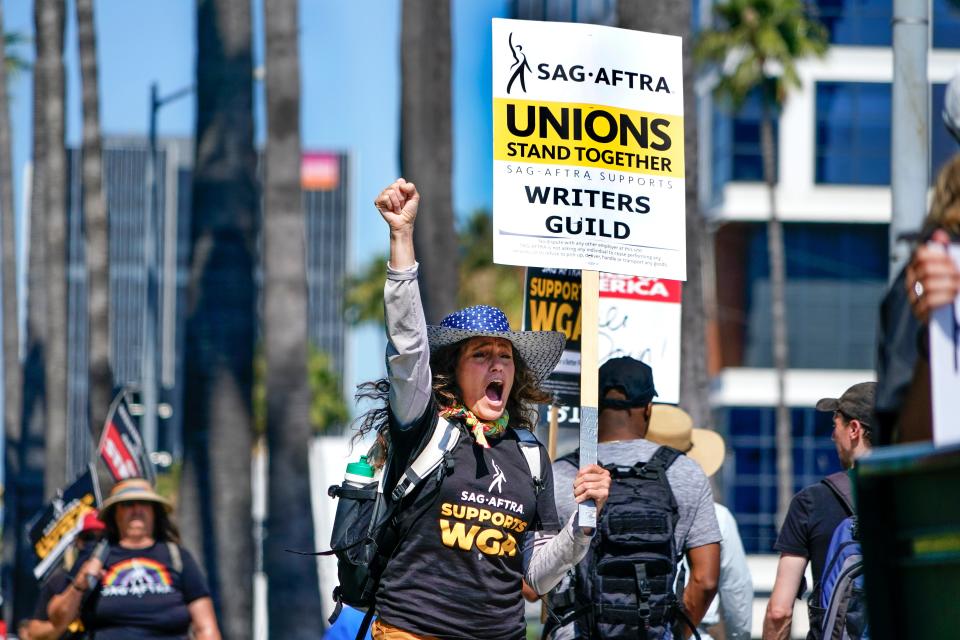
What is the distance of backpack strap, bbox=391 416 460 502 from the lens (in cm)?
588

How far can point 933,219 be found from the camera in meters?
4.12

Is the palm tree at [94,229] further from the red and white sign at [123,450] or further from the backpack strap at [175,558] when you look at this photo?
the backpack strap at [175,558]

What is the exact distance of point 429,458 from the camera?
591 cm

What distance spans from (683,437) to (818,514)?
120cm

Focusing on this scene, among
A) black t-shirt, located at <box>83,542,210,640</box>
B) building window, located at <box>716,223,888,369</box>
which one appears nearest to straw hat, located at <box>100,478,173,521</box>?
black t-shirt, located at <box>83,542,210,640</box>

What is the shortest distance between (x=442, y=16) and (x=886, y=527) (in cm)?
1432

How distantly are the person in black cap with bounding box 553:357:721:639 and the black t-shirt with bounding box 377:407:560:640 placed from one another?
0.87 m

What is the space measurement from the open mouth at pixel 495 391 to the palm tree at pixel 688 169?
472 centimetres

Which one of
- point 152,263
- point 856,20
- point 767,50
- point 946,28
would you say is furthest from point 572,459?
point 856,20

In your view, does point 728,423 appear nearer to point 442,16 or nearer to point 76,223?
point 442,16

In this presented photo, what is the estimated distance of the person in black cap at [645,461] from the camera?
6.89m

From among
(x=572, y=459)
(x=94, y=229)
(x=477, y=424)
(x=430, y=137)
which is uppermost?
(x=430, y=137)

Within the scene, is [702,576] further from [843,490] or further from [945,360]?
[945,360]

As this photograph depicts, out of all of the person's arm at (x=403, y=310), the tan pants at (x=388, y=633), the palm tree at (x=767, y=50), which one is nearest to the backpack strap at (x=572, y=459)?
the tan pants at (x=388, y=633)
